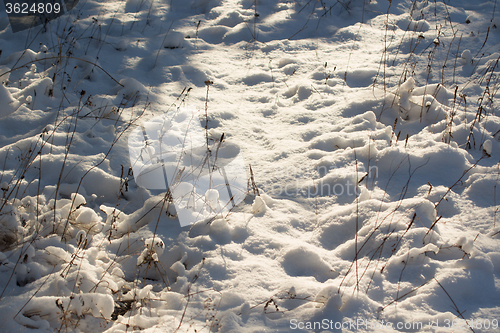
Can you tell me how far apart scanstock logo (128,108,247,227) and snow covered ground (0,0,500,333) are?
0.03 meters

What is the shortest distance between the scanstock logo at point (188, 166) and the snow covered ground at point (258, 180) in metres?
0.03

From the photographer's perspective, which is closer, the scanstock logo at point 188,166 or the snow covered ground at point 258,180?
the snow covered ground at point 258,180

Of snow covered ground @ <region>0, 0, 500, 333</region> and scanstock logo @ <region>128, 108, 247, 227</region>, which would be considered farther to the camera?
scanstock logo @ <region>128, 108, 247, 227</region>

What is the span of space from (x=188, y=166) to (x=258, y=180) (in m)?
0.62

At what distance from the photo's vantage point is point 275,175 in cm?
298

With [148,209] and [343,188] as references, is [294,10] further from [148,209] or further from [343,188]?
[148,209]

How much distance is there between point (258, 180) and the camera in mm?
2928

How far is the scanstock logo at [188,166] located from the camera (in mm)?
2496

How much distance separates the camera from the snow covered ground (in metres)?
1.78

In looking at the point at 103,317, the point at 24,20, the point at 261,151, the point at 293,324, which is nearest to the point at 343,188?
the point at 261,151

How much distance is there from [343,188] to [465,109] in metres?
1.65

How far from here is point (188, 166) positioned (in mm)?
3014

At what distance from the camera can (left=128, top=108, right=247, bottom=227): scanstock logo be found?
250 cm

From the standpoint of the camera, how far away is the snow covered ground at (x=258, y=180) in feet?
5.85
